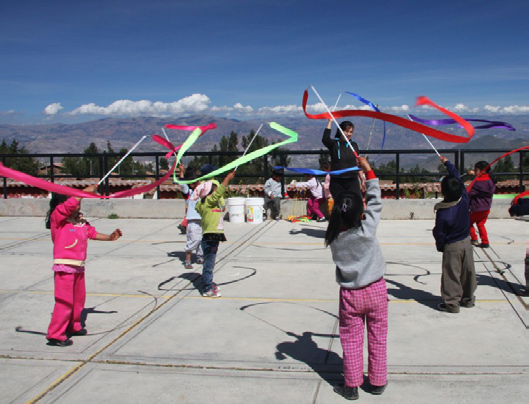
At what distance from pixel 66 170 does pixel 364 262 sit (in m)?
77.5

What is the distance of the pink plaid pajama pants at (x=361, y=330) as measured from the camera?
3961 mm

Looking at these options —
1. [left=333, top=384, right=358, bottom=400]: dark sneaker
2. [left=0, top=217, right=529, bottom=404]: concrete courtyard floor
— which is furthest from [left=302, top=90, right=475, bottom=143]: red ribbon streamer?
[left=333, top=384, right=358, bottom=400]: dark sneaker

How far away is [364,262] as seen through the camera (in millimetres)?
3975

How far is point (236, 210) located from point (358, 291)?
8.58 metres

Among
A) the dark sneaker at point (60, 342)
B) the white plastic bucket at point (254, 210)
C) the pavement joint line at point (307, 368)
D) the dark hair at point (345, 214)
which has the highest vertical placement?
the dark hair at point (345, 214)

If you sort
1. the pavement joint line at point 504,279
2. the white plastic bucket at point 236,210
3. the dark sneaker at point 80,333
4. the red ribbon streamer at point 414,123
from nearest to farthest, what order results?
the red ribbon streamer at point 414,123 → the dark sneaker at point 80,333 → the pavement joint line at point 504,279 → the white plastic bucket at point 236,210

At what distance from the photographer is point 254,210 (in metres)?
12.4

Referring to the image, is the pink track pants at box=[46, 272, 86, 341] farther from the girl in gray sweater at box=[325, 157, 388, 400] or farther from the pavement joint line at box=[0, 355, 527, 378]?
the girl in gray sweater at box=[325, 157, 388, 400]

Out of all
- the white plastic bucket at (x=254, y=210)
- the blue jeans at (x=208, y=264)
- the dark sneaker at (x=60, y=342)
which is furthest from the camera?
the white plastic bucket at (x=254, y=210)

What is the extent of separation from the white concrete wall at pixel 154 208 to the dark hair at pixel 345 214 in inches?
354

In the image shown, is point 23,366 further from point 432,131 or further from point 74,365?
point 432,131

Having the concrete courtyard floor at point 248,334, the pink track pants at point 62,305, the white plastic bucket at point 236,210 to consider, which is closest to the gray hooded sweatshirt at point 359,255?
the concrete courtyard floor at point 248,334

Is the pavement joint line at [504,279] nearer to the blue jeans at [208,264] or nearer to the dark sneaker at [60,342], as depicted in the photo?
the blue jeans at [208,264]

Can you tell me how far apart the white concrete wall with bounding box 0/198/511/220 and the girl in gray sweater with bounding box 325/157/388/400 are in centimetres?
897
